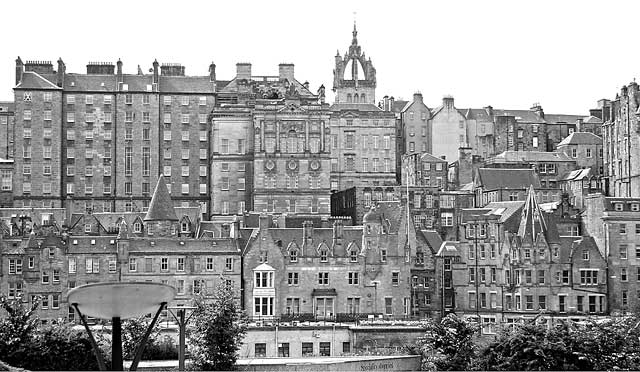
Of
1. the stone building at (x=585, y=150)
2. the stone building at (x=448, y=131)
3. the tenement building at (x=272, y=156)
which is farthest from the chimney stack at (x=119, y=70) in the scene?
the stone building at (x=585, y=150)

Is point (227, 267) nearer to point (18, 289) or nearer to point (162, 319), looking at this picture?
point (162, 319)

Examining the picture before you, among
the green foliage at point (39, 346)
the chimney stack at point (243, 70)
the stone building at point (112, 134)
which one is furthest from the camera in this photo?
the chimney stack at point (243, 70)

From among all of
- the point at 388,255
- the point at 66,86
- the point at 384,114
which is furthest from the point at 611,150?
the point at 66,86

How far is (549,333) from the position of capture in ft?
176

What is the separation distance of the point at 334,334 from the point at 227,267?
12292mm

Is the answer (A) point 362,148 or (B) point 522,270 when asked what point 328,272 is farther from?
(A) point 362,148

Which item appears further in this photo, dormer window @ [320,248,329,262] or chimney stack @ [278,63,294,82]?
chimney stack @ [278,63,294,82]

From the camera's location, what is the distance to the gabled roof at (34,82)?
118 metres

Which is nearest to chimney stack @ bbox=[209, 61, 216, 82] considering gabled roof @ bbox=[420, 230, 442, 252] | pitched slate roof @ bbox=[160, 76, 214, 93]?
pitched slate roof @ bbox=[160, 76, 214, 93]

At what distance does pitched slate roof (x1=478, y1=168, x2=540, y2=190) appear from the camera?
110688 mm

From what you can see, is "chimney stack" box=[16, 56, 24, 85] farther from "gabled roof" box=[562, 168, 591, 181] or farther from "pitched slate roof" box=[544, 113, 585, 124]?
"pitched slate roof" box=[544, 113, 585, 124]

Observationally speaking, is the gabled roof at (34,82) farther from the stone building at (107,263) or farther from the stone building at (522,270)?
the stone building at (522,270)

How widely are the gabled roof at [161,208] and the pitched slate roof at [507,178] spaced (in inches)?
1257

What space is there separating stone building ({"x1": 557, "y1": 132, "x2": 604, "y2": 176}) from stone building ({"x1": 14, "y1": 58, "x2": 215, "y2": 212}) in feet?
135
